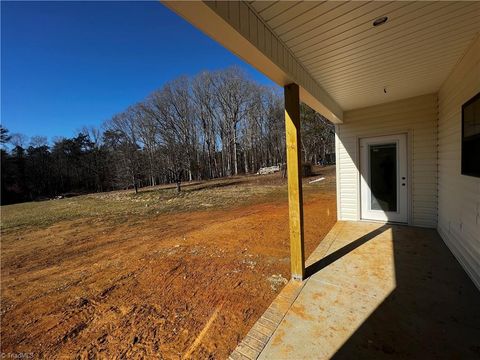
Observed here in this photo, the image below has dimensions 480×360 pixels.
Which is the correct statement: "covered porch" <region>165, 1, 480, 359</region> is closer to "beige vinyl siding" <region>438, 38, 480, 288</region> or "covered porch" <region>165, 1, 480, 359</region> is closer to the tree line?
"beige vinyl siding" <region>438, 38, 480, 288</region>

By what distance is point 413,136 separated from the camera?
4090mm

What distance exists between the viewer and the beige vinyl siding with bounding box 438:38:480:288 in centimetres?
229

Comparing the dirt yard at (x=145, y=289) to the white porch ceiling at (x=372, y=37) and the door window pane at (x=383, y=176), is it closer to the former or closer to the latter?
the door window pane at (x=383, y=176)

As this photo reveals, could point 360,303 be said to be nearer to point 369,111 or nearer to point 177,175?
point 369,111

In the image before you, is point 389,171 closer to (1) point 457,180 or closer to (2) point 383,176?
(2) point 383,176

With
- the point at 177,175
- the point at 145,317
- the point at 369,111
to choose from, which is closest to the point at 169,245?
the point at 145,317

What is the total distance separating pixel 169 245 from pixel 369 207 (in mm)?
4434

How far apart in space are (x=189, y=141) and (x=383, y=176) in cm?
1587

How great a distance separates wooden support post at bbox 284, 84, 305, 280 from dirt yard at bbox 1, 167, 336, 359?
1.13 feet

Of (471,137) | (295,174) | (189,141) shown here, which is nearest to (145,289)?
(295,174)

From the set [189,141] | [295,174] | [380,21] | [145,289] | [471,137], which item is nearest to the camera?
[380,21]

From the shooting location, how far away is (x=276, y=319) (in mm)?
1954

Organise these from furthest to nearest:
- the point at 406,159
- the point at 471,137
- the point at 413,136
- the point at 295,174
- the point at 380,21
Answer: the point at 406,159 < the point at 413,136 < the point at 295,174 < the point at 471,137 < the point at 380,21

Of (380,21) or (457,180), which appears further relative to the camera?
(457,180)
